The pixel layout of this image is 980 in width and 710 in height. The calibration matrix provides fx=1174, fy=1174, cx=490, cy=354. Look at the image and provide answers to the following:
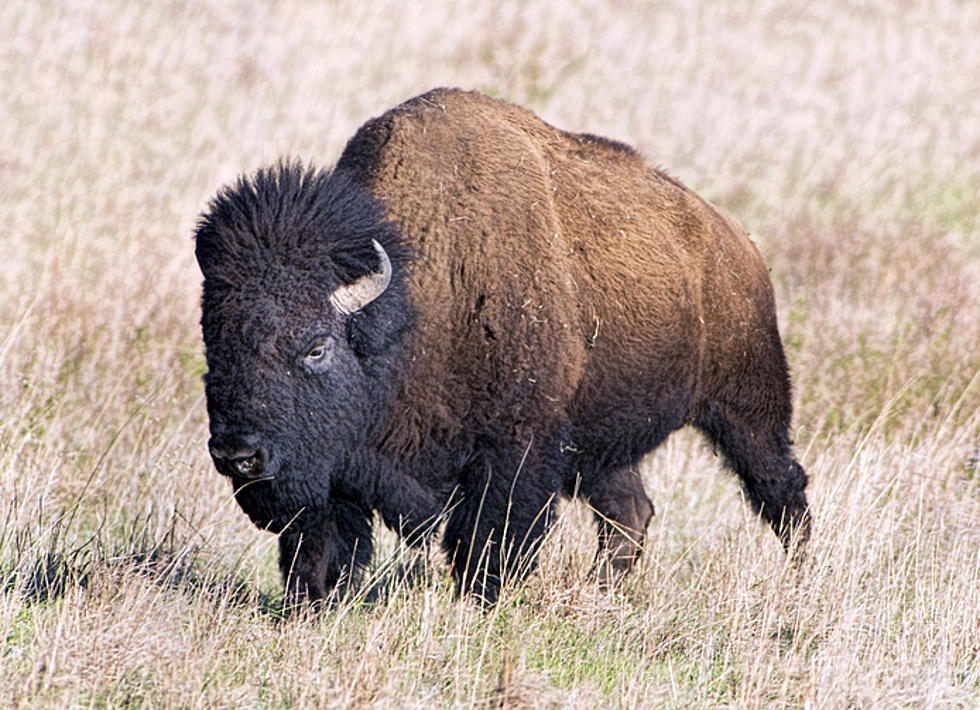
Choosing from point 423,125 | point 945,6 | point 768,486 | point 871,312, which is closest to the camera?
point 423,125

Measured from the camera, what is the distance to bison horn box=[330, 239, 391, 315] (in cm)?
466

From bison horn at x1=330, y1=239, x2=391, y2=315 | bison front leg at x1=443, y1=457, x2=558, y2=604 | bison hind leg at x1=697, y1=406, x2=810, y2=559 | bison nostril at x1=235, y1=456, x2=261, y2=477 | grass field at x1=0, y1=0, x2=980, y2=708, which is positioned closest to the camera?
grass field at x1=0, y1=0, x2=980, y2=708

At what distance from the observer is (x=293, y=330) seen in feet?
14.6

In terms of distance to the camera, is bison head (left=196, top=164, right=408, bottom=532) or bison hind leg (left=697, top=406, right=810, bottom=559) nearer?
bison head (left=196, top=164, right=408, bottom=532)

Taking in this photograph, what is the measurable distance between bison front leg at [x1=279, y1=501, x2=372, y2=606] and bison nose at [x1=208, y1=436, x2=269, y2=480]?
666 mm

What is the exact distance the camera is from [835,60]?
18.7 metres

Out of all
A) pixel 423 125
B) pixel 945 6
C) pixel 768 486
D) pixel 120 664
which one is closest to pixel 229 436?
pixel 120 664

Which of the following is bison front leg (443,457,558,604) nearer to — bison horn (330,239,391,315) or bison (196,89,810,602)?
bison (196,89,810,602)

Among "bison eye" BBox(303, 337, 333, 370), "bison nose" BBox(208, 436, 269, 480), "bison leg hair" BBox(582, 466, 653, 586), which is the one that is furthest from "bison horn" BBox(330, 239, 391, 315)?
"bison leg hair" BBox(582, 466, 653, 586)

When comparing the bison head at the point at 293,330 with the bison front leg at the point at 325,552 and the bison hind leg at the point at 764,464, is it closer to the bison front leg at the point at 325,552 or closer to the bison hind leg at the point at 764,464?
the bison front leg at the point at 325,552

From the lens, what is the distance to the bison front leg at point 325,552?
506 cm

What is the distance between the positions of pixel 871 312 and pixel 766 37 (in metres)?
11.0

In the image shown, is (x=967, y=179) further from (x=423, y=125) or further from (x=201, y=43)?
(x=423, y=125)

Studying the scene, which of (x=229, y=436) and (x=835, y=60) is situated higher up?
(x=835, y=60)
